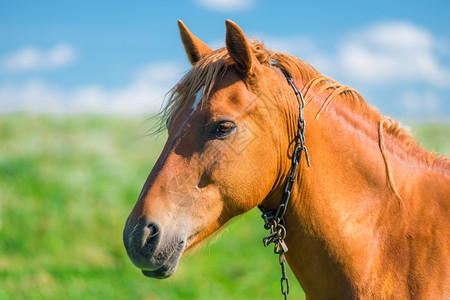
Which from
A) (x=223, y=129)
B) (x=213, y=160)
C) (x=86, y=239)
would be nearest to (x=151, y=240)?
(x=213, y=160)

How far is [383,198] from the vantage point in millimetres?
2967

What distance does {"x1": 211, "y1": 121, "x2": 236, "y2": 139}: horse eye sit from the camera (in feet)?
9.09

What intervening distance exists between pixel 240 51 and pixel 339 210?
1198 mm

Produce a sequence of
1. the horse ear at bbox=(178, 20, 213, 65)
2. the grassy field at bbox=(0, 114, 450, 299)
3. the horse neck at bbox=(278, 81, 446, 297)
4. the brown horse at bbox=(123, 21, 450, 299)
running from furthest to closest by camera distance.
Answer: the grassy field at bbox=(0, 114, 450, 299), the horse ear at bbox=(178, 20, 213, 65), the horse neck at bbox=(278, 81, 446, 297), the brown horse at bbox=(123, 21, 450, 299)

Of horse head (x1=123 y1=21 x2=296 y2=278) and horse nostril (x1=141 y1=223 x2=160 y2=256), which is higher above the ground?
horse head (x1=123 y1=21 x2=296 y2=278)

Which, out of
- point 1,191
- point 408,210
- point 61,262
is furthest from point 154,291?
point 408,210

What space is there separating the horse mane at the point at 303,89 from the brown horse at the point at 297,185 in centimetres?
1

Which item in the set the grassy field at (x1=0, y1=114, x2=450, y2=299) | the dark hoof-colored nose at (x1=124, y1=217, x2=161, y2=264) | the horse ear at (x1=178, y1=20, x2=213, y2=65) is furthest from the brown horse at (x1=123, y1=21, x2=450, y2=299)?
the grassy field at (x1=0, y1=114, x2=450, y2=299)

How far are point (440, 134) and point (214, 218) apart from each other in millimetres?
21328

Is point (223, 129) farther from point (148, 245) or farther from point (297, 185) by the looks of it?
point (148, 245)

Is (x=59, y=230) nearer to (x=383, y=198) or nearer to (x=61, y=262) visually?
(x=61, y=262)

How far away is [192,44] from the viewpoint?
3320 millimetres

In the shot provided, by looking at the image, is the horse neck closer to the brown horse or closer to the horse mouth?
the brown horse

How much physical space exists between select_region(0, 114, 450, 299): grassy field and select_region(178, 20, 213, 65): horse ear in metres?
4.03
